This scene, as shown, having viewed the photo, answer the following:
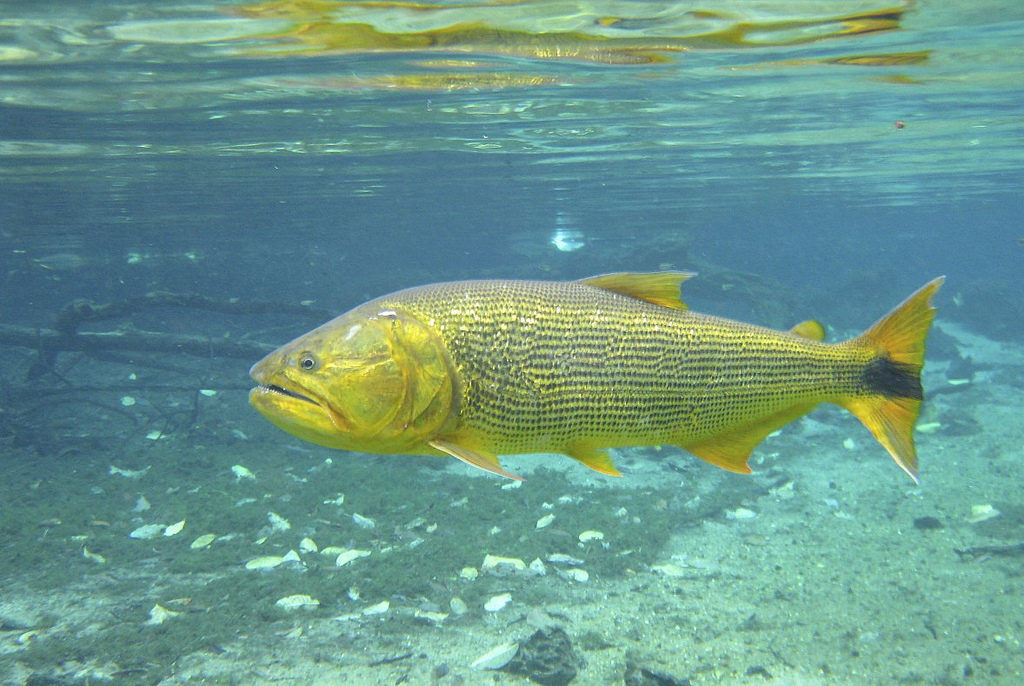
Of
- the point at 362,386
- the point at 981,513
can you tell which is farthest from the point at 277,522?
the point at 981,513

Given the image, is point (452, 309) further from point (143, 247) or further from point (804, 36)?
point (143, 247)

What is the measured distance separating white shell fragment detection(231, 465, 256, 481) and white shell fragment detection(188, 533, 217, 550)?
216 cm

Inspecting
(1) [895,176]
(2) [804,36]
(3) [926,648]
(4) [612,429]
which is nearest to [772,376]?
(4) [612,429]

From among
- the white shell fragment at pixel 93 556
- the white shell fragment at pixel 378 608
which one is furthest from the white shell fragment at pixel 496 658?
the white shell fragment at pixel 93 556

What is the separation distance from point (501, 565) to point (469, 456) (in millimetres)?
4768

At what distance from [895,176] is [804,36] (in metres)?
25.4

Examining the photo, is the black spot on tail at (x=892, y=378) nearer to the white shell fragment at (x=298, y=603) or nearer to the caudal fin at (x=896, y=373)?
the caudal fin at (x=896, y=373)

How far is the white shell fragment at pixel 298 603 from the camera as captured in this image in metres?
6.15

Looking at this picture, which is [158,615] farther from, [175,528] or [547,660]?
[547,660]

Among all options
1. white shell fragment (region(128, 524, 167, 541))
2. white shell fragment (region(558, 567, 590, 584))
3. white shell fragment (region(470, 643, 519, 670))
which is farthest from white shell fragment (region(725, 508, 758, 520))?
white shell fragment (region(128, 524, 167, 541))

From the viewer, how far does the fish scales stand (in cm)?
315

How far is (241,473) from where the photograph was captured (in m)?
10.2

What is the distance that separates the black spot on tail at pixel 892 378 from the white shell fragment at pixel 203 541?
293 inches

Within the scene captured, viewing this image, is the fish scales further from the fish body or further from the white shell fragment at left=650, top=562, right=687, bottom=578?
the white shell fragment at left=650, top=562, right=687, bottom=578
